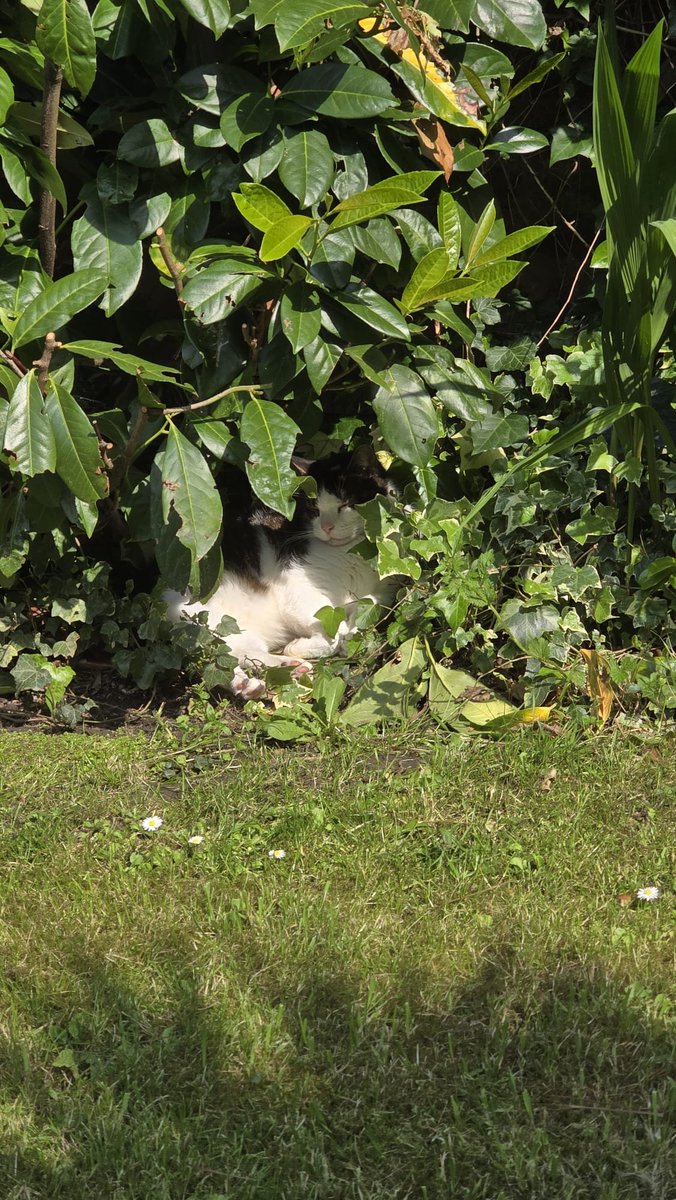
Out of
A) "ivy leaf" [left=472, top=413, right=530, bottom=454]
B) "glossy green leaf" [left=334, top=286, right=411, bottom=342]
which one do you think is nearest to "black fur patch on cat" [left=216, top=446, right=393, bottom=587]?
"ivy leaf" [left=472, top=413, right=530, bottom=454]

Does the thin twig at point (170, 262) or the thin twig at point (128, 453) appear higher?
the thin twig at point (170, 262)

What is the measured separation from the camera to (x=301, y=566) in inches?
157

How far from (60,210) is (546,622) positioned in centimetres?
184

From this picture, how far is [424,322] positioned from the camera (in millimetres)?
3611

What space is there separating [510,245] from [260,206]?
0.75 metres

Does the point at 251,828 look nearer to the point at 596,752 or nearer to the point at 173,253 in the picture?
the point at 596,752

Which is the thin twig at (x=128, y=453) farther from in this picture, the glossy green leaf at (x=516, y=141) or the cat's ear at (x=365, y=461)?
the glossy green leaf at (x=516, y=141)

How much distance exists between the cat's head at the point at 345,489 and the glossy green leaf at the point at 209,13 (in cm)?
150

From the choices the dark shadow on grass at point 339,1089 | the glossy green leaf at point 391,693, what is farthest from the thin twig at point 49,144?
the dark shadow on grass at point 339,1089

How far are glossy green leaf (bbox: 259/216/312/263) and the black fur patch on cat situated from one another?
44.6 inches

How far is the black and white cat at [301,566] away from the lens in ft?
12.6

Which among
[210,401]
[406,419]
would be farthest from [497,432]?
[210,401]

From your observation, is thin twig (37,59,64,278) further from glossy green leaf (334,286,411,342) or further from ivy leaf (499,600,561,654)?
ivy leaf (499,600,561,654)

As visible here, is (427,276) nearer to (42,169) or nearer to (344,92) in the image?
(344,92)
